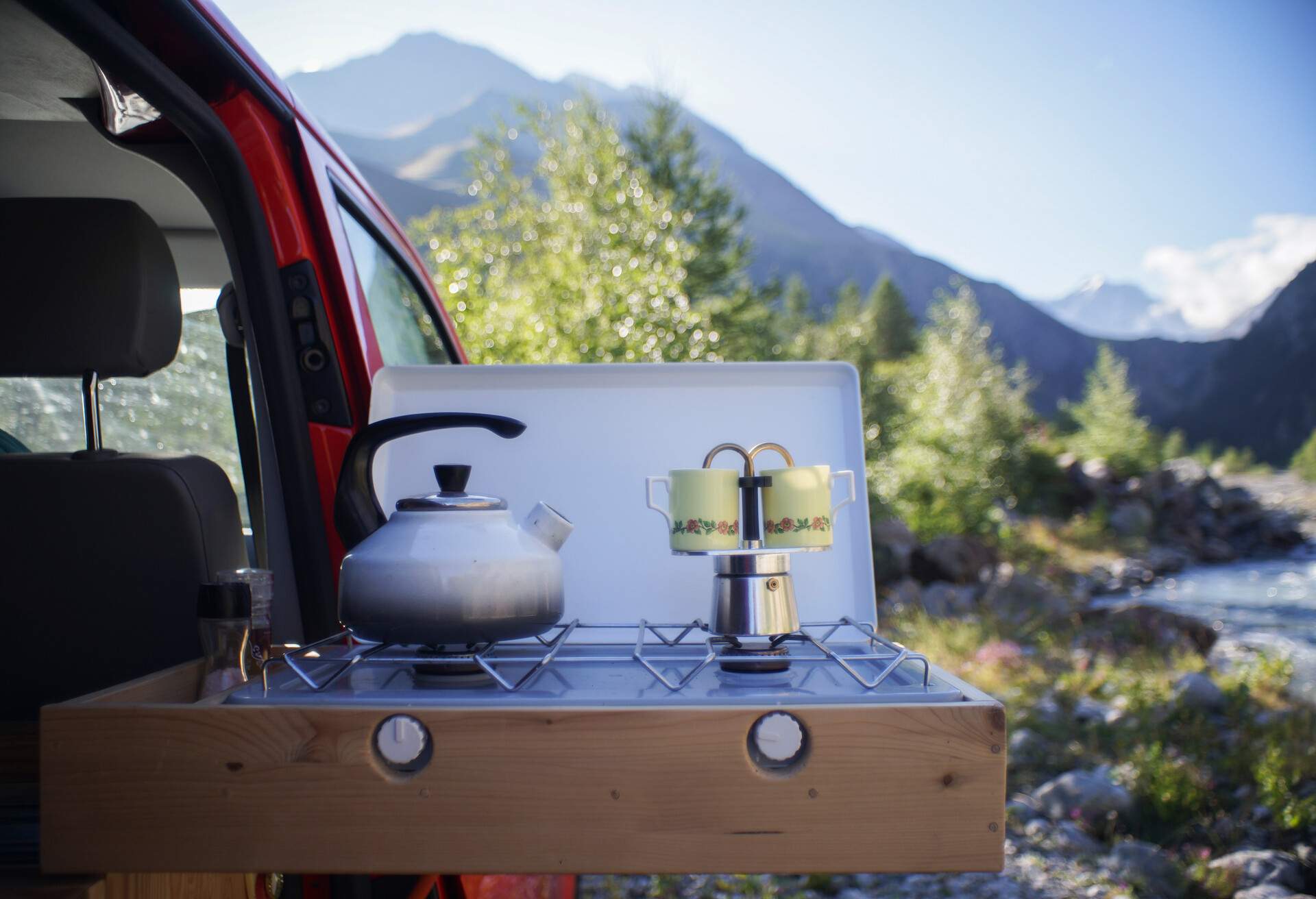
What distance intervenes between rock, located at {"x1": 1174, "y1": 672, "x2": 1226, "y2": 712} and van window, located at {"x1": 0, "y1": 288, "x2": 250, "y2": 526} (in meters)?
5.38

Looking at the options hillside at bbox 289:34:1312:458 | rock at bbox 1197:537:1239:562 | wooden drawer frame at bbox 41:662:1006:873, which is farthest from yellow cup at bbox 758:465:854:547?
rock at bbox 1197:537:1239:562

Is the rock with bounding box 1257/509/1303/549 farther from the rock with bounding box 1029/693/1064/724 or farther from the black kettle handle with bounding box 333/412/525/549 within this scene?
the black kettle handle with bounding box 333/412/525/549

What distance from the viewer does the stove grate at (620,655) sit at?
3.26 feet

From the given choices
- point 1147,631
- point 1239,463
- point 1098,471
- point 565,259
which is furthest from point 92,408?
point 1239,463

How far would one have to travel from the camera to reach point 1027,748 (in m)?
5.25

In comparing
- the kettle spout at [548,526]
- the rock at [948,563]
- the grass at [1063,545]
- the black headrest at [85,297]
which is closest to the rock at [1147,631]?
the rock at [948,563]

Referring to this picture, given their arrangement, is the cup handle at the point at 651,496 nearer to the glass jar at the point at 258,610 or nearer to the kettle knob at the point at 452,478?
the kettle knob at the point at 452,478

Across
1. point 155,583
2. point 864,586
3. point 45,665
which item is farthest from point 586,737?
point 45,665

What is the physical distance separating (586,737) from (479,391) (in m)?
0.91

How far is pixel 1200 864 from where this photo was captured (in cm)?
377

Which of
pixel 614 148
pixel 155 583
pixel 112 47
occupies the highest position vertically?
pixel 614 148

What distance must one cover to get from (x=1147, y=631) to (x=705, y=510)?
793cm

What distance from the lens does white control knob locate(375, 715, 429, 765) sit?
82 cm

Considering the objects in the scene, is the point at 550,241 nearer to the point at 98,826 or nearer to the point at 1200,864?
the point at 1200,864
